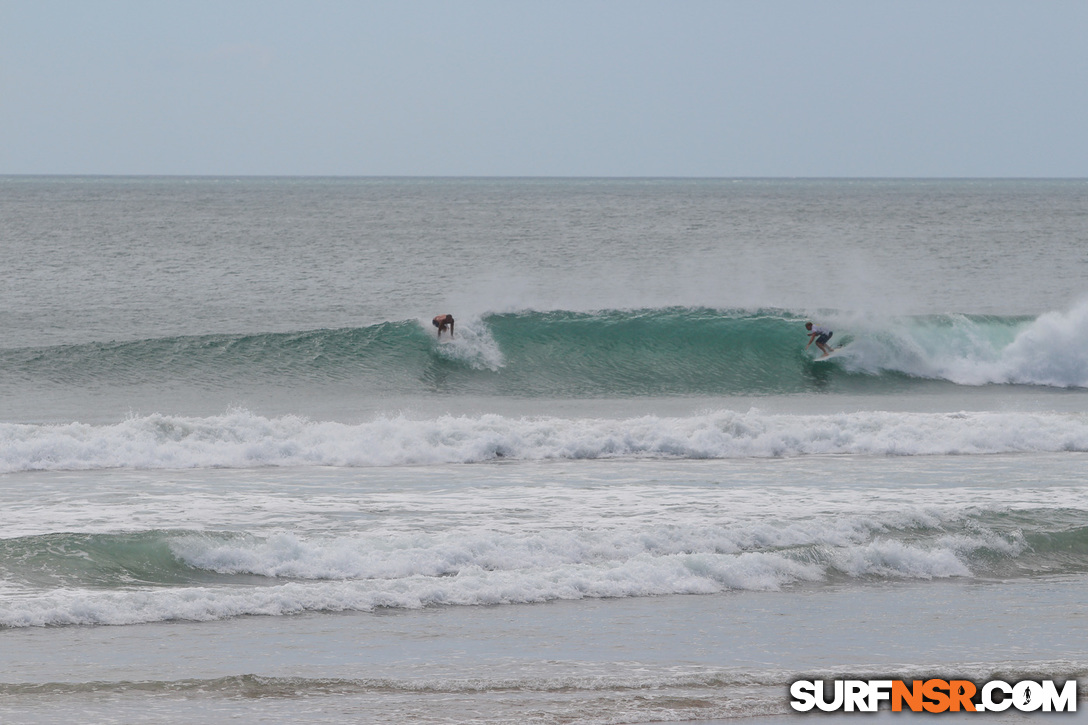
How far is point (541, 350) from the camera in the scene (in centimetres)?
2241

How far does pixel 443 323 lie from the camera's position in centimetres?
2223

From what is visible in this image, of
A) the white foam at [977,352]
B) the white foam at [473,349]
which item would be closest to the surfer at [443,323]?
the white foam at [473,349]

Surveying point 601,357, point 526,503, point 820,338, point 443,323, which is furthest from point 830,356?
point 526,503

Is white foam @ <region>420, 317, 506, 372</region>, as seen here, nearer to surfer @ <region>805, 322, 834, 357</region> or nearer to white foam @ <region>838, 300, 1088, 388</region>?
surfer @ <region>805, 322, 834, 357</region>

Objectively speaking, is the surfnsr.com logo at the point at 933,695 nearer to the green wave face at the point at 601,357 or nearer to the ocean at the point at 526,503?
the ocean at the point at 526,503

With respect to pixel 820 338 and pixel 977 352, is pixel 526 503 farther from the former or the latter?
pixel 977 352

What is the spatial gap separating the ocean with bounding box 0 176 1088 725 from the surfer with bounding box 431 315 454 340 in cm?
41

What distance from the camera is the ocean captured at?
732cm

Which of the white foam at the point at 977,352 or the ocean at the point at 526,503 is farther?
the white foam at the point at 977,352

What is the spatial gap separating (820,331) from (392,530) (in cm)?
1406

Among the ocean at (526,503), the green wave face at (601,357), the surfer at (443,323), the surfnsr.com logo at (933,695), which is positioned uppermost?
the surfer at (443,323)

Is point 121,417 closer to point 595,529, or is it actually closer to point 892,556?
point 595,529

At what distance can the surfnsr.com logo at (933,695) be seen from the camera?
679 centimetres

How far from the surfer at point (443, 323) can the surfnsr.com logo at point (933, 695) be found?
15485 mm
